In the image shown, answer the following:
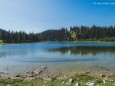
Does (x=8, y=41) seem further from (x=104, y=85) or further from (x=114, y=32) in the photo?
(x=104, y=85)

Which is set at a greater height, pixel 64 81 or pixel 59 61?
pixel 64 81

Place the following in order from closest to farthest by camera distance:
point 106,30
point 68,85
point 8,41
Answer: point 68,85 → point 8,41 → point 106,30

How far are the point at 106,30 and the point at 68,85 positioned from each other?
180283 mm

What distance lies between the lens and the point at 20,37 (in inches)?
7564

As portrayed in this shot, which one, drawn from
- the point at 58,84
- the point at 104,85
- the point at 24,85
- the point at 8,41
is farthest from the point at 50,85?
the point at 8,41

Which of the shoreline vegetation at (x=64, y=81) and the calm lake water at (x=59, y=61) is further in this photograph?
the calm lake water at (x=59, y=61)

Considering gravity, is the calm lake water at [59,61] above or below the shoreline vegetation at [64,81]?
below

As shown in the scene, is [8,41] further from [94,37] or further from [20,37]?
[94,37]

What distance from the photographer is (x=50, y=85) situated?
16703 millimetres

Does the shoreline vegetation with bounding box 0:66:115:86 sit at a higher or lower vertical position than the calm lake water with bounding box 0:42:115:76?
higher

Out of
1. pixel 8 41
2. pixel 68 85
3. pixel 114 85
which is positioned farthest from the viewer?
pixel 8 41

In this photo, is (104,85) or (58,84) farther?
(58,84)

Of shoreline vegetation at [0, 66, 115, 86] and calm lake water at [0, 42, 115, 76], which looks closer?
shoreline vegetation at [0, 66, 115, 86]

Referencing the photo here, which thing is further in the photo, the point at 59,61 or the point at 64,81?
the point at 59,61
